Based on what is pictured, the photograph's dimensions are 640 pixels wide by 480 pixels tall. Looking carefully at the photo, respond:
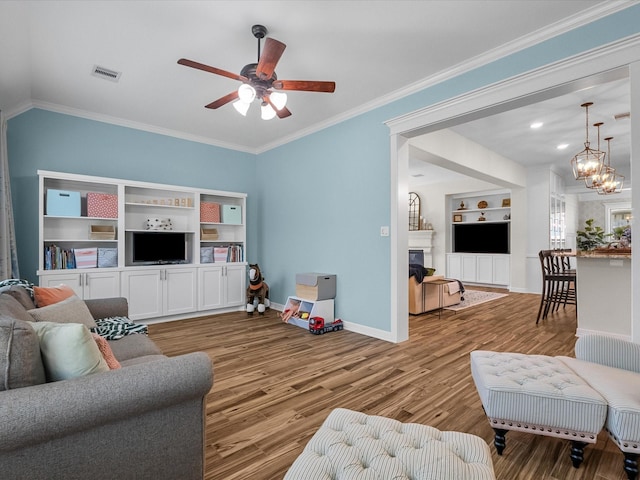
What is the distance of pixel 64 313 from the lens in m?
2.12

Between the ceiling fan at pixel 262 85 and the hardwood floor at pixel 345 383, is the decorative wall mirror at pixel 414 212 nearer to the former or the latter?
the hardwood floor at pixel 345 383

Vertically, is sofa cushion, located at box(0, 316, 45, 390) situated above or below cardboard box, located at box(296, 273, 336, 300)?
above

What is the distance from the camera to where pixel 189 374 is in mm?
1277

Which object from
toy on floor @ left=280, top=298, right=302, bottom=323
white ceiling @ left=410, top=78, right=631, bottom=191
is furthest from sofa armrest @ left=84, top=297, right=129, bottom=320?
white ceiling @ left=410, top=78, right=631, bottom=191

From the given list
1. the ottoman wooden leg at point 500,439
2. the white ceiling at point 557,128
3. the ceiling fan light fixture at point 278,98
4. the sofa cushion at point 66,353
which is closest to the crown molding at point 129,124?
the ceiling fan light fixture at point 278,98

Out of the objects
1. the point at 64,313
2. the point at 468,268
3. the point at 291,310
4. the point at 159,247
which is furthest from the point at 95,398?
the point at 468,268

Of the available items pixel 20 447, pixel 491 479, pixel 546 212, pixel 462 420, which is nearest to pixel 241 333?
pixel 462 420

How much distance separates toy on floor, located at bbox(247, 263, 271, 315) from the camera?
5049mm

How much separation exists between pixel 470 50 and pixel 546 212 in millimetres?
5460

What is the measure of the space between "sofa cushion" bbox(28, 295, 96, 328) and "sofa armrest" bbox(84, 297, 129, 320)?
1.62 ft

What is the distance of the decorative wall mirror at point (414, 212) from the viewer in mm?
9273

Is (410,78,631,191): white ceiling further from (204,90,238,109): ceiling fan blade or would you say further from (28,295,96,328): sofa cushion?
(28,295,96,328): sofa cushion

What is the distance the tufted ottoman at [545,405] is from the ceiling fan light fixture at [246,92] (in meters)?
2.45

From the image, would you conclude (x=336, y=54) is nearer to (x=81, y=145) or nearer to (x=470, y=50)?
(x=470, y=50)
